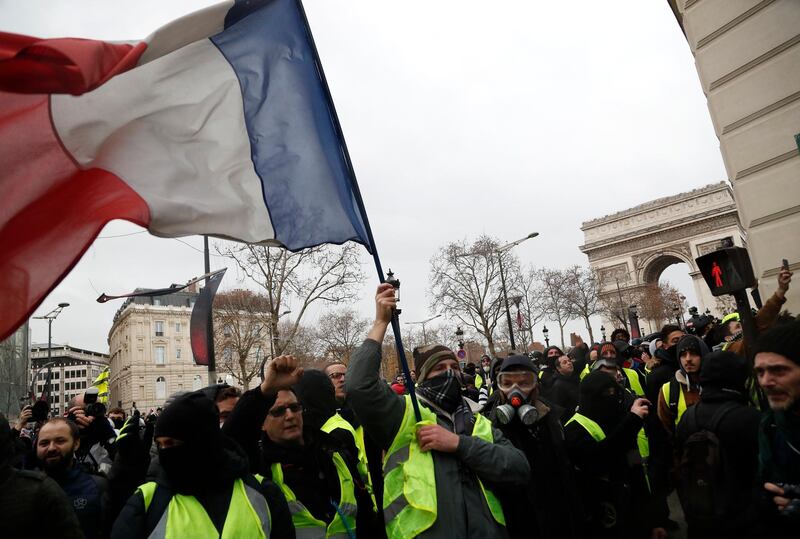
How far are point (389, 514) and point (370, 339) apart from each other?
2.72 ft

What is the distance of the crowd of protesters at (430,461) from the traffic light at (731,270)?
544 mm

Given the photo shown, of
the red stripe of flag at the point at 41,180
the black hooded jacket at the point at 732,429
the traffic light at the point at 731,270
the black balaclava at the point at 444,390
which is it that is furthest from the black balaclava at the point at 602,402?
the red stripe of flag at the point at 41,180

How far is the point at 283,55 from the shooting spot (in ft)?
10.0

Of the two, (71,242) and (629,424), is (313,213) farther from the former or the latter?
(629,424)

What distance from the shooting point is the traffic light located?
455 cm

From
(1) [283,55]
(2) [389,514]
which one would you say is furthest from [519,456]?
(1) [283,55]

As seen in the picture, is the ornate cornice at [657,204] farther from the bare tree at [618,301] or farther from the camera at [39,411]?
the camera at [39,411]

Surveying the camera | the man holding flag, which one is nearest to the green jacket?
the man holding flag

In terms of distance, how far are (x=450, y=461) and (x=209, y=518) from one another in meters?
1.13

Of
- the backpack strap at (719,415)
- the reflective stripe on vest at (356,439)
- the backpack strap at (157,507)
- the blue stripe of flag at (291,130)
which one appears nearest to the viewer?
the backpack strap at (157,507)

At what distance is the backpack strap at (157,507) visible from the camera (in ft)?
8.07

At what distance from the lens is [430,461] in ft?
8.73

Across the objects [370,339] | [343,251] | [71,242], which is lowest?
[370,339]

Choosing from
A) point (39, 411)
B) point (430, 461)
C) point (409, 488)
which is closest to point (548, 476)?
point (430, 461)
